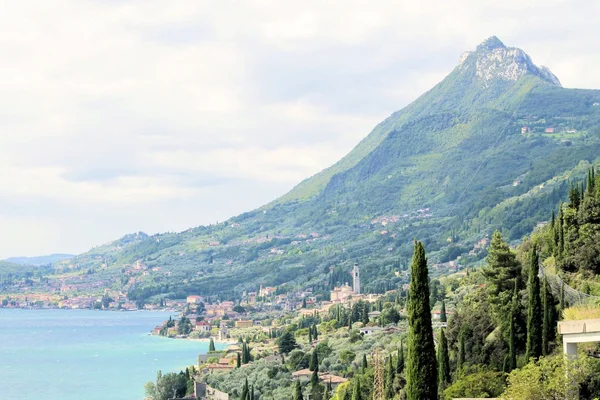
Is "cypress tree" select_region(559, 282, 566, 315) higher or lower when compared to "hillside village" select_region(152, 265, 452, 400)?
higher

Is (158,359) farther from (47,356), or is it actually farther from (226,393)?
(226,393)

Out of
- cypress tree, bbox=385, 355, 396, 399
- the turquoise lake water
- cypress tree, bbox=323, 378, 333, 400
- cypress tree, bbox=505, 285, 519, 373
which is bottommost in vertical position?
the turquoise lake water

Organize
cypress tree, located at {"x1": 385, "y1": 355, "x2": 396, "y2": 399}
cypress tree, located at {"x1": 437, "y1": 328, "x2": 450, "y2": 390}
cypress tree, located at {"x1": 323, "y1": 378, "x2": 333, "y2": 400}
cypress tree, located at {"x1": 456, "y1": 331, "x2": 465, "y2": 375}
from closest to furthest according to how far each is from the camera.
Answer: cypress tree, located at {"x1": 437, "y1": 328, "x2": 450, "y2": 390} → cypress tree, located at {"x1": 456, "y1": 331, "x2": 465, "y2": 375} → cypress tree, located at {"x1": 385, "y1": 355, "x2": 396, "y2": 399} → cypress tree, located at {"x1": 323, "y1": 378, "x2": 333, "y2": 400}

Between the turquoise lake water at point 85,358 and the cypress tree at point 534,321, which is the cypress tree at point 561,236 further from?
the turquoise lake water at point 85,358

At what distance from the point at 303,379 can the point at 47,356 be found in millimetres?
62170

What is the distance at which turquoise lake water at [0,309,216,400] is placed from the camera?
74.9m

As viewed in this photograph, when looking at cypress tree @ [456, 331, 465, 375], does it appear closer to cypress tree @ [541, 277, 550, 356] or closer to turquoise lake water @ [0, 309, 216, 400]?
cypress tree @ [541, 277, 550, 356]

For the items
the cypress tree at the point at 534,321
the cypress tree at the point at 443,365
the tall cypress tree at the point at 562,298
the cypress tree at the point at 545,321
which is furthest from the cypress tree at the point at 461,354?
the cypress tree at the point at 534,321

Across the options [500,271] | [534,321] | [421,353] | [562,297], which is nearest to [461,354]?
[500,271]

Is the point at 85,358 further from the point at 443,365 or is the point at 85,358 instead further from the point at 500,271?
the point at 500,271

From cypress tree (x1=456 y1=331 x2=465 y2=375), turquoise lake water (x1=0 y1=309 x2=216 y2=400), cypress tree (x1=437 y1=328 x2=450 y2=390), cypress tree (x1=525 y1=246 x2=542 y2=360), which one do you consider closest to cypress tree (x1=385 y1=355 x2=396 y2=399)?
cypress tree (x1=456 y1=331 x2=465 y2=375)

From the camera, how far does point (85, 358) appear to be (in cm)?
10138

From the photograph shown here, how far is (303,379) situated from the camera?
1997 inches

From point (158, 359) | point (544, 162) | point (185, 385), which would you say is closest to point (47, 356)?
point (158, 359)
